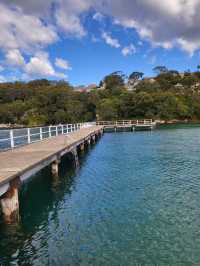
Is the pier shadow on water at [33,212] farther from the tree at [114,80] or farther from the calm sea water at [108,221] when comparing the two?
the tree at [114,80]

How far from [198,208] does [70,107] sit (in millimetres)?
98410

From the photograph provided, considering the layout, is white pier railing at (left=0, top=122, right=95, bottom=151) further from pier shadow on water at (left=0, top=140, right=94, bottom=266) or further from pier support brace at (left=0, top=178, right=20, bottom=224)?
pier support brace at (left=0, top=178, right=20, bottom=224)

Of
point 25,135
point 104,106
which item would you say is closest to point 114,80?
point 104,106

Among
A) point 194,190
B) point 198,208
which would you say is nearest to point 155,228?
point 198,208

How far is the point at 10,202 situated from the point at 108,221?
2.90 metres

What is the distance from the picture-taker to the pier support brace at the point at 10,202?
8.99 meters

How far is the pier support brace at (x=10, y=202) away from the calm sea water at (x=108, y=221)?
1.00 ft

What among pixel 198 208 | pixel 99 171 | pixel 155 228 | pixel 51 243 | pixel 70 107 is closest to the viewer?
pixel 51 243

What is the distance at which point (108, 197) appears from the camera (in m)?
12.2

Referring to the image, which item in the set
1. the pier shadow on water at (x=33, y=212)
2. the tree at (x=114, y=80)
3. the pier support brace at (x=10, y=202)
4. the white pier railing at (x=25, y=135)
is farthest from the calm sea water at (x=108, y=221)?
the tree at (x=114, y=80)

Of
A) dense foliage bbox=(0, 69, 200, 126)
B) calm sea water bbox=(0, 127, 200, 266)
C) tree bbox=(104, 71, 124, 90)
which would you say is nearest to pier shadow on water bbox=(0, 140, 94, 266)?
calm sea water bbox=(0, 127, 200, 266)

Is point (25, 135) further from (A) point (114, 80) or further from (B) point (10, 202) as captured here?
(A) point (114, 80)

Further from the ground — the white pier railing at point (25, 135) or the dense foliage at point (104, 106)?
the dense foliage at point (104, 106)

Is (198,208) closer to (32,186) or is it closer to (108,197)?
(108,197)
